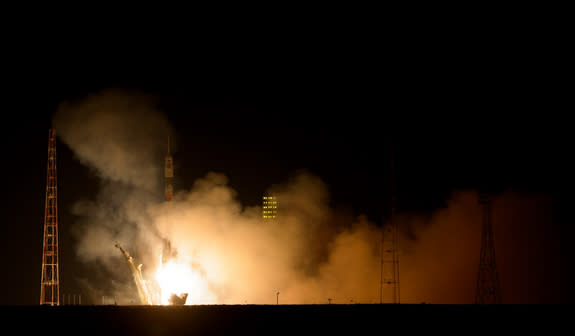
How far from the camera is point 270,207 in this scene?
252ft

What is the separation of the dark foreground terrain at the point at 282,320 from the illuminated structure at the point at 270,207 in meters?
24.7

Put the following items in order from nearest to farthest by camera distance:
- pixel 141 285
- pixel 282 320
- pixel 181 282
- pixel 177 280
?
pixel 282 320 < pixel 141 285 < pixel 177 280 < pixel 181 282

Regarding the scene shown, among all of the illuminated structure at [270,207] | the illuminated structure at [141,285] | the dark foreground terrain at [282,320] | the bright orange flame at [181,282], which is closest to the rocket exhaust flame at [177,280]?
the bright orange flame at [181,282]

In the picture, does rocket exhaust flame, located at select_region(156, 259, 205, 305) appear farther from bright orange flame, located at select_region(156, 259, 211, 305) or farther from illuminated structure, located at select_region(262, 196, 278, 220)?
illuminated structure, located at select_region(262, 196, 278, 220)

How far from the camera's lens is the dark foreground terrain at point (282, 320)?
4225 cm

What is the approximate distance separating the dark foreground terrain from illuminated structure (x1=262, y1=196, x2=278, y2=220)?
81.0ft

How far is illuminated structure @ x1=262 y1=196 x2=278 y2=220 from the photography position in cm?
7625

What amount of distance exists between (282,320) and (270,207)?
3105 centimetres

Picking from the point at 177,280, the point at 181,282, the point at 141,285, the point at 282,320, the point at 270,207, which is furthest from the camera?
the point at 270,207

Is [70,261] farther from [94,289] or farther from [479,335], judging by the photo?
[479,335]

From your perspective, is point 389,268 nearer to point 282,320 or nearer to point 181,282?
point 181,282

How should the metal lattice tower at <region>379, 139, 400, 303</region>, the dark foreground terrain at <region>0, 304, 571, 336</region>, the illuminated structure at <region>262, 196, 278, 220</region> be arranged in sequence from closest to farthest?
the dark foreground terrain at <region>0, 304, 571, 336</region> → the metal lattice tower at <region>379, 139, 400, 303</region> → the illuminated structure at <region>262, 196, 278, 220</region>

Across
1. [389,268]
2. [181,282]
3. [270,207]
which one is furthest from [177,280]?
[389,268]

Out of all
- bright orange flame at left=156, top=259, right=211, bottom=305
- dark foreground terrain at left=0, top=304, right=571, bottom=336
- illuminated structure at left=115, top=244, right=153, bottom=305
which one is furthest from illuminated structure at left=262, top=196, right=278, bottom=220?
dark foreground terrain at left=0, top=304, right=571, bottom=336
